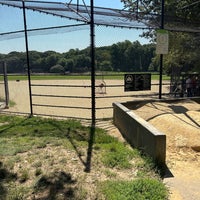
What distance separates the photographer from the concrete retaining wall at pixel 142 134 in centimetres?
402

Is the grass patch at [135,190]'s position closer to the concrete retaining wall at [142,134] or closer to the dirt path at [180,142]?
the dirt path at [180,142]

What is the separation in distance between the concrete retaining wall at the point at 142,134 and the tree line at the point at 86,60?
282 cm

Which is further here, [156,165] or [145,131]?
[145,131]

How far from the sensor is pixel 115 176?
375 cm

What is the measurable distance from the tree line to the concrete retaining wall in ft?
9.26

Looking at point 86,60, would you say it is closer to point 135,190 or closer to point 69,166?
point 69,166

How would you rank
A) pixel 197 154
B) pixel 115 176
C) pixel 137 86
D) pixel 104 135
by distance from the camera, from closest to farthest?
pixel 115 176
pixel 197 154
pixel 104 135
pixel 137 86

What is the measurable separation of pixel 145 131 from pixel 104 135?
1548mm

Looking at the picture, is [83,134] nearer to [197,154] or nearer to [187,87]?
[197,154]

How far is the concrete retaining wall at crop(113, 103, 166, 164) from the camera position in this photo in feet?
13.2

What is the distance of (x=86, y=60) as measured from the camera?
9812mm

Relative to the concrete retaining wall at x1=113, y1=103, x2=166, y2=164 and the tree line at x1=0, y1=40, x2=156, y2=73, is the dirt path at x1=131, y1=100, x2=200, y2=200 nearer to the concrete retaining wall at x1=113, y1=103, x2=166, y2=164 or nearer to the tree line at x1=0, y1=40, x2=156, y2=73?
the concrete retaining wall at x1=113, y1=103, x2=166, y2=164

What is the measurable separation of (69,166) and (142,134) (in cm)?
142

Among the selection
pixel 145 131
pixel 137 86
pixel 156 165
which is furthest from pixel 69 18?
pixel 156 165
